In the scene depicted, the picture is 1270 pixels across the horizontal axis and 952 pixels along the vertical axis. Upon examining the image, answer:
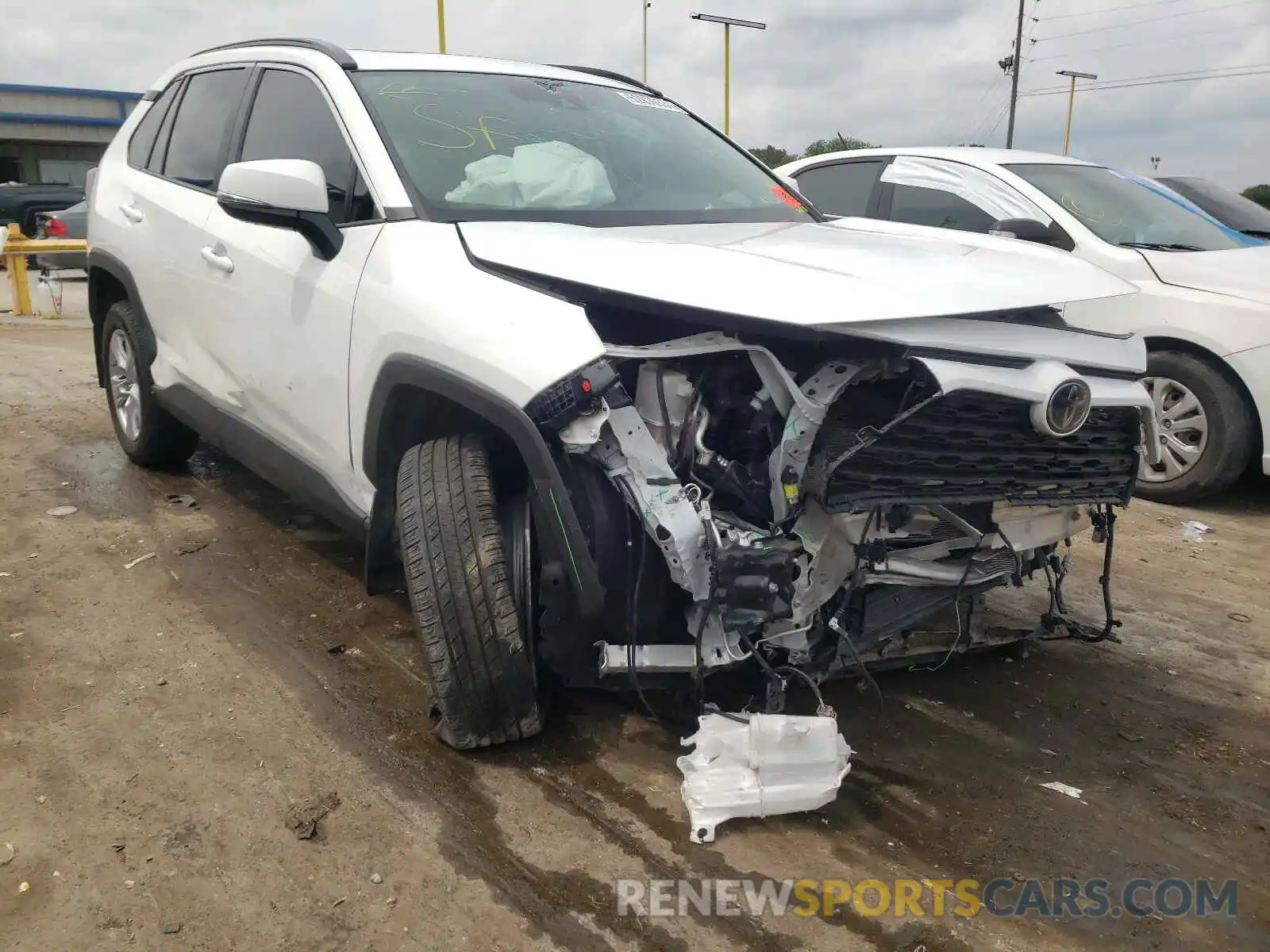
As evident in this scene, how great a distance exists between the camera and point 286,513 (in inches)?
190

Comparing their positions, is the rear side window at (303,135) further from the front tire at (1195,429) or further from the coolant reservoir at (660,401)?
the front tire at (1195,429)

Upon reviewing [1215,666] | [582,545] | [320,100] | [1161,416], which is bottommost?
[1215,666]

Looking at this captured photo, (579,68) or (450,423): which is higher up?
(579,68)

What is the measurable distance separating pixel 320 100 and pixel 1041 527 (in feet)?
8.81

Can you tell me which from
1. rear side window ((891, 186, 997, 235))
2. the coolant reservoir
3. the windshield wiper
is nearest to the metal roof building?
rear side window ((891, 186, 997, 235))

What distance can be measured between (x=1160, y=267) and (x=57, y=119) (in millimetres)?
38916

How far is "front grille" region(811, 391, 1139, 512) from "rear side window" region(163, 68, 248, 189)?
113 inches

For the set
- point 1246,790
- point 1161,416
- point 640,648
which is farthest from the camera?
point 1161,416

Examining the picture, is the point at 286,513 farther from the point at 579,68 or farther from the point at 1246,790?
the point at 1246,790

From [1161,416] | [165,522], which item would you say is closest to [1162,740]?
[1161,416]

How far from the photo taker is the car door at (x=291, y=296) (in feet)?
10.2

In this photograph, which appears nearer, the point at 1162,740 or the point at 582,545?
the point at 582,545

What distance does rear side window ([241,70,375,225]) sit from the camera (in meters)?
3.19

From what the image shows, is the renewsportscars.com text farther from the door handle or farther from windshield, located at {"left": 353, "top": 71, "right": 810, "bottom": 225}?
the door handle
